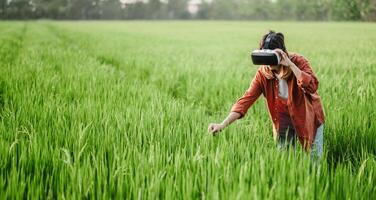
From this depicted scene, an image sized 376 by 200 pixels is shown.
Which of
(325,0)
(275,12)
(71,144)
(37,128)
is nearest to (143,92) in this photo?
(37,128)

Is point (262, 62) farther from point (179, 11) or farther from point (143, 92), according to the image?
point (179, 11)

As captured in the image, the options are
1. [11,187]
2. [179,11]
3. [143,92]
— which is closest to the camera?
[11,187]

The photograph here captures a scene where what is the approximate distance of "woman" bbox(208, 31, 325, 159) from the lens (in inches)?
87.6

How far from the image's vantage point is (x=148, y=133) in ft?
7.69

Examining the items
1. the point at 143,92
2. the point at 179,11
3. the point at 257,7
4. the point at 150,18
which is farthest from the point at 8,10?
the point at 143,92

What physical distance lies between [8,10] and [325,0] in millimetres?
54667

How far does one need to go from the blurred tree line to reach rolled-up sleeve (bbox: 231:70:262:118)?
59.3 m

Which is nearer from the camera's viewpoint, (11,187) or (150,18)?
(11,187)

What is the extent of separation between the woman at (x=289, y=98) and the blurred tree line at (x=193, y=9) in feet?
195

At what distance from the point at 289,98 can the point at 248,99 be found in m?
0.26

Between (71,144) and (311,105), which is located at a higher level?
(311,105)

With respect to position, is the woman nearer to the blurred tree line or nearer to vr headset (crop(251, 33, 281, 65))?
vr headset (crop(251, 33, 281, 65))

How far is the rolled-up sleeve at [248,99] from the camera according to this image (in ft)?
8.19

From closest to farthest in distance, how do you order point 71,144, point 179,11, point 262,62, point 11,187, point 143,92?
point 11,187
point 262,62
point 71,144
point 143,92
point 179,11
